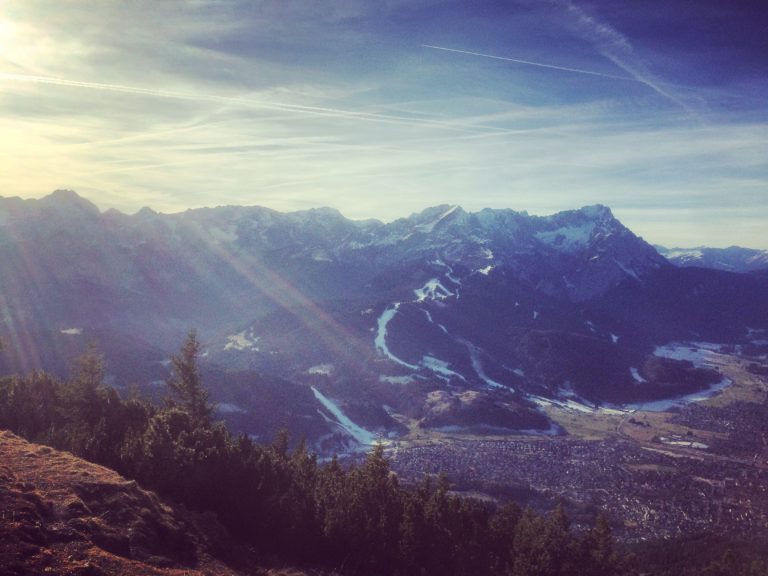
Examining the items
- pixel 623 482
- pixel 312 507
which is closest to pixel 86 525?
pixel 312 507

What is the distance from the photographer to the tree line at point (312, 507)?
3231 centimetres

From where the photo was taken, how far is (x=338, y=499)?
35.3 meters

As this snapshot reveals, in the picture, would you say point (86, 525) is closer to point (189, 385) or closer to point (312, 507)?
point (312, 507)

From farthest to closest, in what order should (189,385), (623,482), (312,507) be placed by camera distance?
(623,482)
(189,385)
(312,507)

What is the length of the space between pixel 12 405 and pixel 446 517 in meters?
34.7

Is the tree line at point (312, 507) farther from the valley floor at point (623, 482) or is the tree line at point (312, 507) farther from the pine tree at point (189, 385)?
the valley floor at point (623, 482)

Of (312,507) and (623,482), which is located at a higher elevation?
(312,507)

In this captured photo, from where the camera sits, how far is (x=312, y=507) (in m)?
34.8

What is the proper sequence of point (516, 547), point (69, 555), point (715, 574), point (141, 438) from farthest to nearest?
1. point (715, 574)
2. point (516, 547)
3. point (141, 438)
4. point (69, 555)

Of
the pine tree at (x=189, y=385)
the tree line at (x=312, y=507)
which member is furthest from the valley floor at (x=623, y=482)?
the pine tree at (x=189, y=385)

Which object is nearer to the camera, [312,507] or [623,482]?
[312,507]

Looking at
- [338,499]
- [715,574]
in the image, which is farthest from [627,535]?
[338,499]

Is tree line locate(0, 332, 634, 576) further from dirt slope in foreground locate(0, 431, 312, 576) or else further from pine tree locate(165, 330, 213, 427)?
pine tree locate(165, 330, 213, 427)

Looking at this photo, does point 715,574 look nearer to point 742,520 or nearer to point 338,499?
point 338,499
